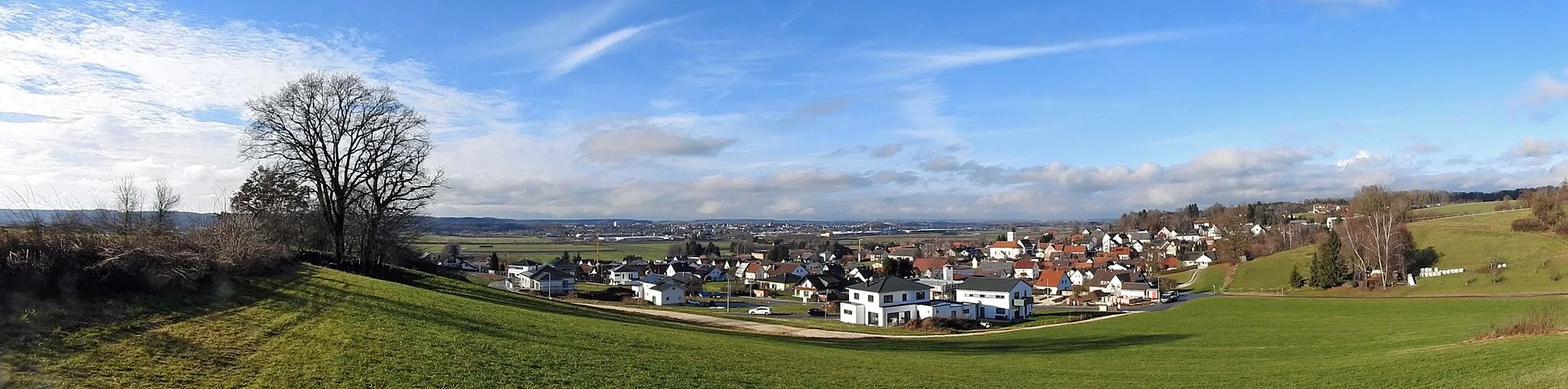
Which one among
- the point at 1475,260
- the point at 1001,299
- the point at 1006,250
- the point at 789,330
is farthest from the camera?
the point at 1006,250

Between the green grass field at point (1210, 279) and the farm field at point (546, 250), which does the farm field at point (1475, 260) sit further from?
the farm field at point (546, 250)

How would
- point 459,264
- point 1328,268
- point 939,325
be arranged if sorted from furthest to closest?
point 459,264 < point 1328,268 < point 939,325

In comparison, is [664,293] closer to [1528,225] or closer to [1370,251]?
[1370,251]

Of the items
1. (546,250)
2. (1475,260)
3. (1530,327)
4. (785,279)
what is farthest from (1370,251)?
(546,250)

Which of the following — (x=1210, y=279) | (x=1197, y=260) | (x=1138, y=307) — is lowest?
(x=1138, y=307)

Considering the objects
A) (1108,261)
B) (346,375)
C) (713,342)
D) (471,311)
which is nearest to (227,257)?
(471,311)

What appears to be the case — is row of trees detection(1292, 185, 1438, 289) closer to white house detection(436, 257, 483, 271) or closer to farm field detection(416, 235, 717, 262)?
white house detection(436, 257, 483, 271)

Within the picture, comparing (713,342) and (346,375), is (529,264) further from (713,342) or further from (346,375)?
(346,375)
